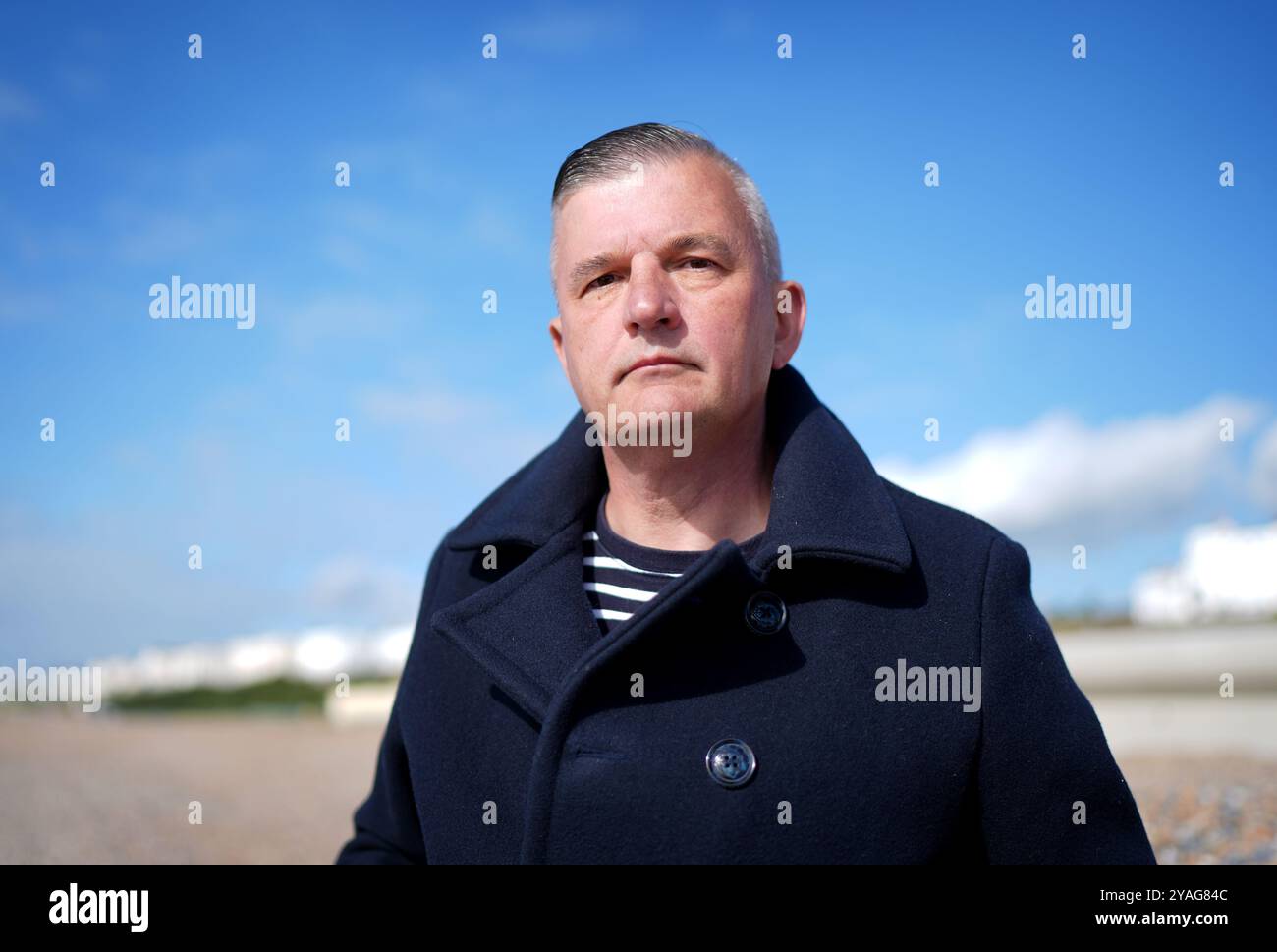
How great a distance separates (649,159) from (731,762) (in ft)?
5.17

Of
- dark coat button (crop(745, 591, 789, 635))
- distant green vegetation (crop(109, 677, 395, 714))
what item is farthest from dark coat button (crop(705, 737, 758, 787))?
distant green vegetation (crop(109, 677, 395, 714))

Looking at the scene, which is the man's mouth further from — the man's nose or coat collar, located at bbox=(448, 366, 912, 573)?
coat collar, located at bbox=(448, 366, 912, 573)

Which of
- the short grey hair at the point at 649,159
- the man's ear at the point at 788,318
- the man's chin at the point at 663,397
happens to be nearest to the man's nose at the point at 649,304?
the man's chin at the point at 663,397

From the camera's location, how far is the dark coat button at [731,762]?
2.72m

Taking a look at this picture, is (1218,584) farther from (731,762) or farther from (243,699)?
(243,699)

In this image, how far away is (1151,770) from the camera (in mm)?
12094

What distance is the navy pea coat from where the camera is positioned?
108 inches

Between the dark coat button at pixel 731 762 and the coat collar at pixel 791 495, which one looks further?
the coat collar at pixel 791 495

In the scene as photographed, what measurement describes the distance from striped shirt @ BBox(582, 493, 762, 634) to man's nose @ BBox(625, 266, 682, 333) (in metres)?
0.65

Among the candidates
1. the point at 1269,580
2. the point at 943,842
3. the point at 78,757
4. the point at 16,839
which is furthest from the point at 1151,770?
the point at 78,757
